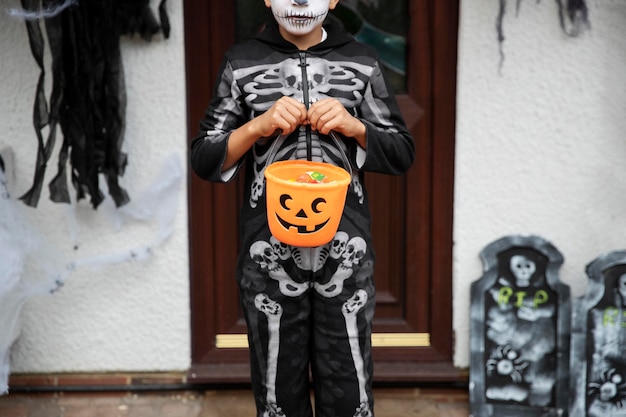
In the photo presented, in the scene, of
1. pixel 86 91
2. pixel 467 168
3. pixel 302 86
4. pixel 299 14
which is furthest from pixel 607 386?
pixel 86 91

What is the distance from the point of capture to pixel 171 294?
10.9 feet

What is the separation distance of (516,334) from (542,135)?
0.78 meters

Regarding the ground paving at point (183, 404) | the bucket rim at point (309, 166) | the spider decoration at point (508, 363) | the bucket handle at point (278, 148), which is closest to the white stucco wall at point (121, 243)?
the ground paving at point (183, 404)

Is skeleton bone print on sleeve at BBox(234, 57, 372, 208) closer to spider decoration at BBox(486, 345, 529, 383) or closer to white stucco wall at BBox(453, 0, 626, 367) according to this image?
white stucco wall at BBox(453, 0, 626, 367)

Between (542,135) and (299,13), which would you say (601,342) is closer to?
(542,135)

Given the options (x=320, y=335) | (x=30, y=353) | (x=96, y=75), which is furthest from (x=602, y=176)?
(x=30, y=353)

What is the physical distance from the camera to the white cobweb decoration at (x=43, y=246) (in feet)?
10.3

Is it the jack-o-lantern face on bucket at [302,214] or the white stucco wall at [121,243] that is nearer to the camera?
the jack-o-lantern face on bucket at [302,214]

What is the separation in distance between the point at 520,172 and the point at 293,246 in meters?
1.29

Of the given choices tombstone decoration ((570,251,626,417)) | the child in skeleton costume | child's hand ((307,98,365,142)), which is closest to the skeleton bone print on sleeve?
the child in skeleton costume

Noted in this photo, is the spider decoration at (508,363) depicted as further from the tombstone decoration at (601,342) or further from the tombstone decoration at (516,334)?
the tombstone decoration at (601,342)

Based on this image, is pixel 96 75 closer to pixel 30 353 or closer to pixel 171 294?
pixel 171 294

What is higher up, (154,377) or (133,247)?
(133,247)

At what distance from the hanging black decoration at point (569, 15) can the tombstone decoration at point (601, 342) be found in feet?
2.81
